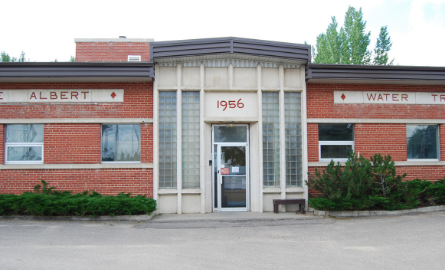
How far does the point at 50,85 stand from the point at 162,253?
7.06 metres

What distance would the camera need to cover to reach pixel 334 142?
437 inches

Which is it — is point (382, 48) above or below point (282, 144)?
above

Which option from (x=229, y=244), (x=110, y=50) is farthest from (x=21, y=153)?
(x=229, y=244)

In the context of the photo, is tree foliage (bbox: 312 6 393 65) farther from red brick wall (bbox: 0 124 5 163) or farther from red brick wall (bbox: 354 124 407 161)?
red brick wall (bbox: 0 124 5 163)

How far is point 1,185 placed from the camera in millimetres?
10391

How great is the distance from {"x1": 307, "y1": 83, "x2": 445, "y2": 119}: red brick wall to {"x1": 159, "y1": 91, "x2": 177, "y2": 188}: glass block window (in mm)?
4317

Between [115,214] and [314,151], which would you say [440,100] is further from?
[115,214]

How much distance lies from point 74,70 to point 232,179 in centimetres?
572

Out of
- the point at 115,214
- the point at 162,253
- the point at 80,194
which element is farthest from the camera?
the point at 80,194

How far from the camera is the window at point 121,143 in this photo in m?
10.6

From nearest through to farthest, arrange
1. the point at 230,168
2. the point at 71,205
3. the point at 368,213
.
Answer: the point at 71,205
the point at 368,213
the point at 230,168

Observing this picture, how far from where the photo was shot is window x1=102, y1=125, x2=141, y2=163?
10641 millimetres

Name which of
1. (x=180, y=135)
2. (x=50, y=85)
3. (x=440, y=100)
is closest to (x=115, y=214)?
(x=180, y=135)

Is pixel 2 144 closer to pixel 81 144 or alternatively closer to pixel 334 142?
pixel 81 144
